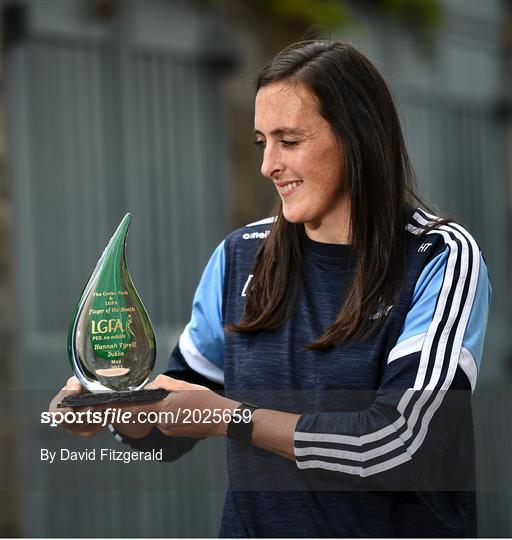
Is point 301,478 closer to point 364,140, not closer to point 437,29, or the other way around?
point 364,140

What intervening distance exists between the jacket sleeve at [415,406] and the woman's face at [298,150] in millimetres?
292

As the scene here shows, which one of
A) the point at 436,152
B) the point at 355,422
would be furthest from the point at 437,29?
the point at 355,422

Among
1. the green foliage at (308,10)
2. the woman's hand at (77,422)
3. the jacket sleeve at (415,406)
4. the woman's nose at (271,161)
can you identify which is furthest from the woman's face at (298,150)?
the green foliage at (308,10)

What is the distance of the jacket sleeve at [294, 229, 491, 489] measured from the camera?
1.98 meters

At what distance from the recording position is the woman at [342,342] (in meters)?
1.99

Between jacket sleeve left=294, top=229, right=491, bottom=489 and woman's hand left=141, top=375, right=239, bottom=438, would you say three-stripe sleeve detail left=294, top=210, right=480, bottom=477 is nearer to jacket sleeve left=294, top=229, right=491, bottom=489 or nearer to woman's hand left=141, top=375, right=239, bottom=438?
jacket sleeve left=294, top=229, right=491, bottom=489

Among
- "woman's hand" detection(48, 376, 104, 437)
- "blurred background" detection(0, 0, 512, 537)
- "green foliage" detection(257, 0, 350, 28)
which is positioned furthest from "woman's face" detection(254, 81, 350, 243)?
"green foliage" detection(257, 0, 350, 28)

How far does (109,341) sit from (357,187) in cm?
58

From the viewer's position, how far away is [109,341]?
197cm

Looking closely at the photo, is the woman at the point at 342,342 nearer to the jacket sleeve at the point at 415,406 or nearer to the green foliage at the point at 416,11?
the jacket sleeve at the point at 415,406

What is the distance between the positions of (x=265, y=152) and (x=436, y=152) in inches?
225

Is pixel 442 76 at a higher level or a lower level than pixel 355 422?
higher

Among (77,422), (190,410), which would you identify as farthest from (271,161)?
(77,422)

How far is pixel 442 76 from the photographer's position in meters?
7.62
